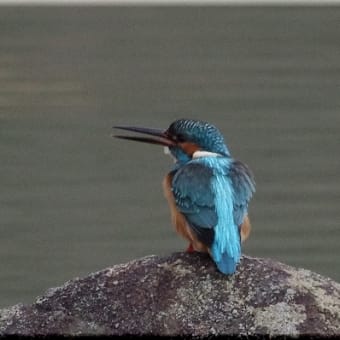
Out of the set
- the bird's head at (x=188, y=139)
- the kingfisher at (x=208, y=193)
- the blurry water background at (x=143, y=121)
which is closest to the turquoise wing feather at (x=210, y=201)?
the kingfisher at (x=208, y=193)

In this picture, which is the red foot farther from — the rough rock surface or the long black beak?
the long black beak

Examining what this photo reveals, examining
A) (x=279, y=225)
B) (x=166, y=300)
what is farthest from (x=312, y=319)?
(x=279, y=225)

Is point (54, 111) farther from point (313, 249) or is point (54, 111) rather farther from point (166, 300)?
point (166, 300)

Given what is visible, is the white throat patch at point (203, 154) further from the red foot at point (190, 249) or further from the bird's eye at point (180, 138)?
the red foot at point (190, 249)

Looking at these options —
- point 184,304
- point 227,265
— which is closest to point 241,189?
point 227,265

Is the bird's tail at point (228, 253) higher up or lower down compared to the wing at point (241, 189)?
lower down

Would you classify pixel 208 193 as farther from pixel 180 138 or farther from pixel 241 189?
pixel 180 138
